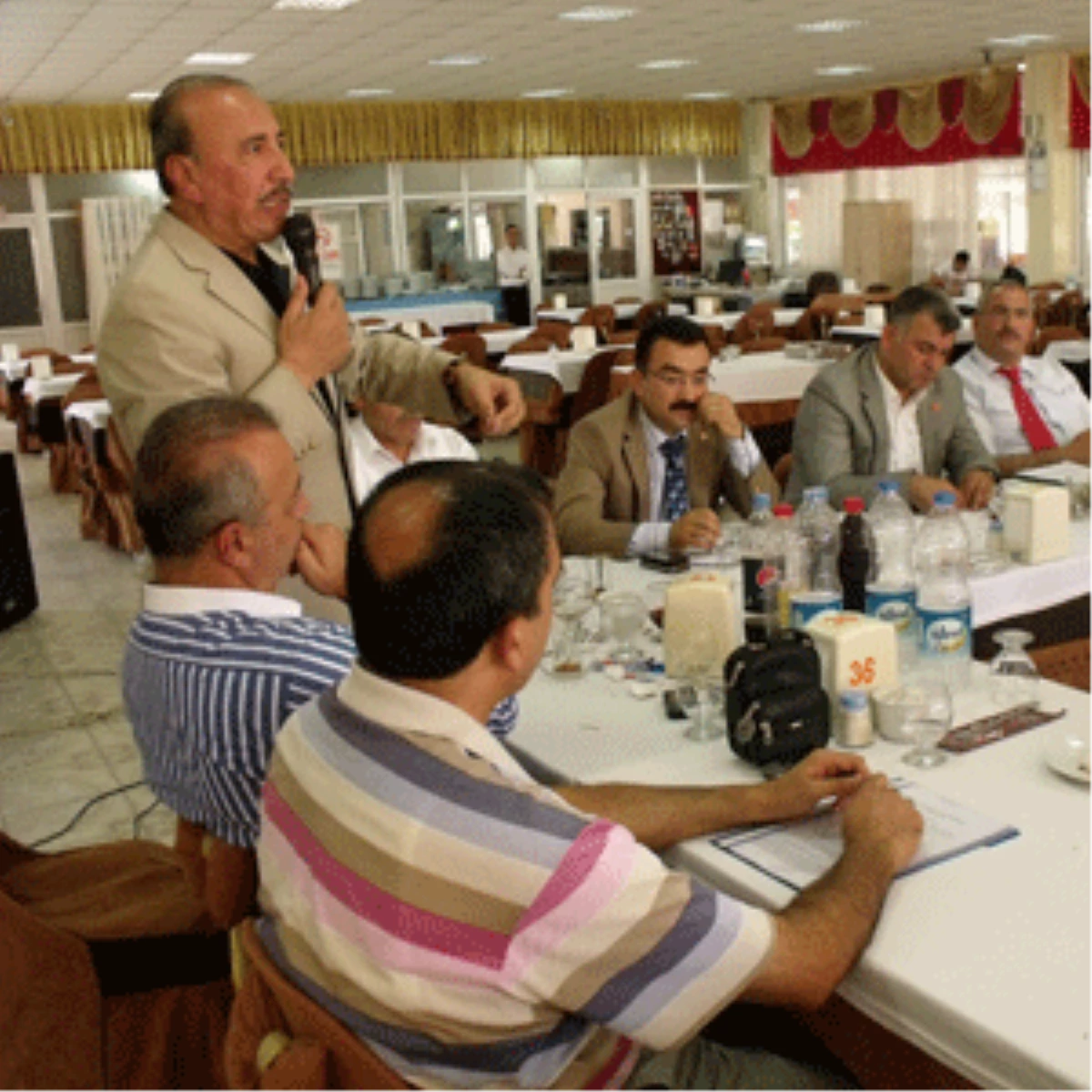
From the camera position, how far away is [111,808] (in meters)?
3.79

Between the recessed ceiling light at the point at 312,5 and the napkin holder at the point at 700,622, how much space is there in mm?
6760

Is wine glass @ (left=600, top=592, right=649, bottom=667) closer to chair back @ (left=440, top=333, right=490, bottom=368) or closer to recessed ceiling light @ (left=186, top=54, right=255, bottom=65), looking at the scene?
chair back @ (left=440, top=333, right=490, bottom=368)

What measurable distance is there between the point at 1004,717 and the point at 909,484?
5.17 ft

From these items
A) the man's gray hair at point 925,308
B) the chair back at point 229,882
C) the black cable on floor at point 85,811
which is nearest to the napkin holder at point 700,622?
the chair back at point 229,882

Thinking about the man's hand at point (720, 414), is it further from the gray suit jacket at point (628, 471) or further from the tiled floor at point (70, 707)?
the tiled floor at point (70, 707)

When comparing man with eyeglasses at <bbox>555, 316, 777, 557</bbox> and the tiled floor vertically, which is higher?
man with eyeglasses at <bbox>555, 316, 777, 557</bbox>

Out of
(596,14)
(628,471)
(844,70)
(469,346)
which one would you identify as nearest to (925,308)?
(628,471)

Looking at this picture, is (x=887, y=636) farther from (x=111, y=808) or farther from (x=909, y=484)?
(x=111, y=808)

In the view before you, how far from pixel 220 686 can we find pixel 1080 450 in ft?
9.90

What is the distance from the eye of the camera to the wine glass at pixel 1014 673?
6.64 feet

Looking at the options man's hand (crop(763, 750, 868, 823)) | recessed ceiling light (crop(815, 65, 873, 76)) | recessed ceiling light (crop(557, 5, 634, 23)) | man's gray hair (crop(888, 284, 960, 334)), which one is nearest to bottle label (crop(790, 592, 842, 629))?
man's hand (crop(763, 750, 868, 823))

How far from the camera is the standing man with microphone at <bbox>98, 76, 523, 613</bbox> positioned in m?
2.26

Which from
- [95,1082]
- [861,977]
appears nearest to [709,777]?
[861,977]

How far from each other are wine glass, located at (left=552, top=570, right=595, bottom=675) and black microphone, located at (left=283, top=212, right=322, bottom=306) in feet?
2.36
